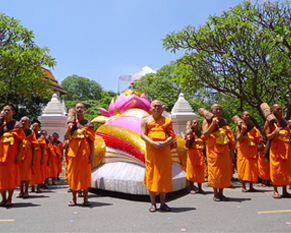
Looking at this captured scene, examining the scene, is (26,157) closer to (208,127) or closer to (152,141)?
(152,141)

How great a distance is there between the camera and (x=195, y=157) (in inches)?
268

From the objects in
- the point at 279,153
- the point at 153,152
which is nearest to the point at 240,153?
the point at 279,153

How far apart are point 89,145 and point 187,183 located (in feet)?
9.02

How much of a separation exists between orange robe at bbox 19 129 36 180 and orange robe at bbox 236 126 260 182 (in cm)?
464

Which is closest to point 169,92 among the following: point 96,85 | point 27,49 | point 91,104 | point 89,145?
point 91,104

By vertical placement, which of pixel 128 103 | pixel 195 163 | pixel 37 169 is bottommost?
pixel 37 169

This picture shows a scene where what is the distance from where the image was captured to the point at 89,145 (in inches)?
206

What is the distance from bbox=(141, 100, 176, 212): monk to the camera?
4613 mm

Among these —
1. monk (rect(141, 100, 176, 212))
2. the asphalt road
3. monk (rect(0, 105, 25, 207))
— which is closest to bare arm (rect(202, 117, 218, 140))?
monk (rect(141, 100, 176, 212))

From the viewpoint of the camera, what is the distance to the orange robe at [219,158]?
5395mm

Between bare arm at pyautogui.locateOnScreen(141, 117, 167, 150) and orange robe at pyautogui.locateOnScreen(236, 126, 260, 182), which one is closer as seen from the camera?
bare arm at pyautogui.locateOnScreen(141, 117, 167, 150)

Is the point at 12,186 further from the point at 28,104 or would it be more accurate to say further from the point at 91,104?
the point at 91,104

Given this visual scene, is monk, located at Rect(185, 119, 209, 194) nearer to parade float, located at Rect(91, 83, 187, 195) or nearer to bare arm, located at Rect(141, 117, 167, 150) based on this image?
parade float, located at Rect(91, 83, 187, 195)

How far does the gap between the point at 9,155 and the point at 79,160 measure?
4.04 ft
